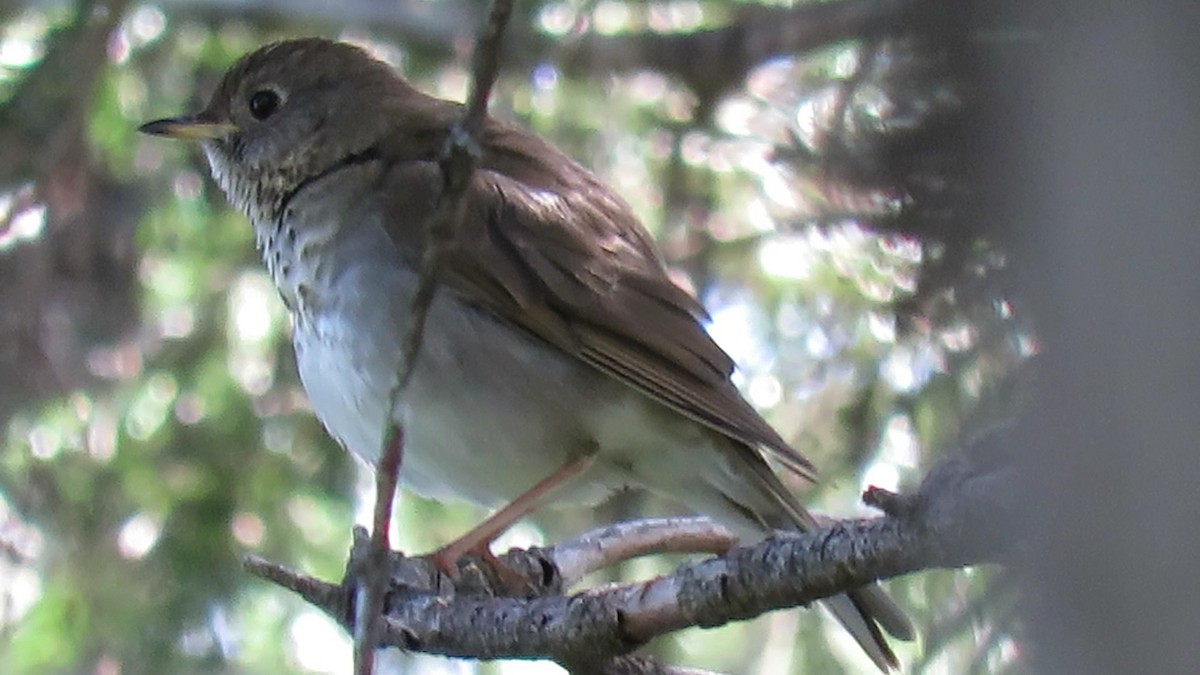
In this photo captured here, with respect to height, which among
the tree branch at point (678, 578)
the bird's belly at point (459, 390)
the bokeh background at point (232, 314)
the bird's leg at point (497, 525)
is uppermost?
the bokeh background at point (232, 314)

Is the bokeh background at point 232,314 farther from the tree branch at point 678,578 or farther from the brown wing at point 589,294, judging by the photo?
the tree branch at point 678,578

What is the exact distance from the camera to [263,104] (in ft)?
12.9

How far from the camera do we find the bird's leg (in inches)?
123

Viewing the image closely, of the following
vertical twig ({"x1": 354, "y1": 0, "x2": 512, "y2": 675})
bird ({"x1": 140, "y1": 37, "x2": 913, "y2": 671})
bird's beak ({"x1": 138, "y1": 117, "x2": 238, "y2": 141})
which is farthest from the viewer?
bird's beak ({"x1": 138, "y1": 117, "x2": 238, "y2": 141})

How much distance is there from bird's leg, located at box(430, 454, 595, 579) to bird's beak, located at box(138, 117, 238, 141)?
1263 mm

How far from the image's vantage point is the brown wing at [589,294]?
3234 mm

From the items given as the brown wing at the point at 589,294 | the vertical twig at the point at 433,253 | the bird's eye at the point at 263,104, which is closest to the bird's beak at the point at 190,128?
the bird's eye at the point at 263,104

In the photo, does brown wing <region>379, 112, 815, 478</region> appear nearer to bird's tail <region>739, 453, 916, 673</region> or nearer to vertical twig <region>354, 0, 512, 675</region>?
bird's tail <region>739, 453, 916, 673</region>

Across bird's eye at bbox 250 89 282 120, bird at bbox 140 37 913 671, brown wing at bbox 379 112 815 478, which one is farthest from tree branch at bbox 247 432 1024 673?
bird's eye at bbox 250 89 282 120

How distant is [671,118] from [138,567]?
194 centimetres

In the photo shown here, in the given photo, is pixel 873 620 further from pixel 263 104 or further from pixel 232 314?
pixel 232 314

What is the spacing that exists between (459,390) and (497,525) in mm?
289

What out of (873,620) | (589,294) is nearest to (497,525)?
(589,294)

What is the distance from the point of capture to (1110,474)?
0.88 meters
